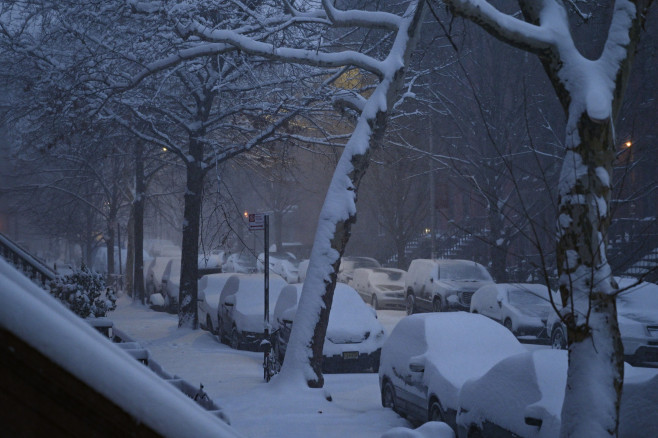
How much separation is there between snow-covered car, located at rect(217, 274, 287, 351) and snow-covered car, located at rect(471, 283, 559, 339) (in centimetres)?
571

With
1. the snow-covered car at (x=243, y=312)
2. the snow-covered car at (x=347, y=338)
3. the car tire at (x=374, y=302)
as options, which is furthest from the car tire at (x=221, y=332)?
the car tire at (x=374, y=302)

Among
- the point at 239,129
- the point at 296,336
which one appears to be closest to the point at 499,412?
the point at 296,336

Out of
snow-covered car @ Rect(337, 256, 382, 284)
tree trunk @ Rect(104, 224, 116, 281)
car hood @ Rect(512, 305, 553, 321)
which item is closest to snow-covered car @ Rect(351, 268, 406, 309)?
snow-covered car @ Rect(337, 256, 382, 284)

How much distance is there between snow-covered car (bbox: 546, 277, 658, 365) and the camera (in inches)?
582

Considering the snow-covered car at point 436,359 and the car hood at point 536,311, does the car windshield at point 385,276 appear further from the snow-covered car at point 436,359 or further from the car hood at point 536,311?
the snow-covered car at point 436,359

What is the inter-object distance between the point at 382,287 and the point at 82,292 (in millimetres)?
15468

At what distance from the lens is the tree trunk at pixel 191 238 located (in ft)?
67.3

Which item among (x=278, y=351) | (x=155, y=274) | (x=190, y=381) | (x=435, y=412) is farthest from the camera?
(x=155, y=274)

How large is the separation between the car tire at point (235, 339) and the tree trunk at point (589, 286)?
1320 cm

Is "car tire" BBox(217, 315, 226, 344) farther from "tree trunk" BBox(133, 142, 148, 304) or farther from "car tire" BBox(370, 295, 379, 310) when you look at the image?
"tree trunk" BBox(133, 142, 148, 304)

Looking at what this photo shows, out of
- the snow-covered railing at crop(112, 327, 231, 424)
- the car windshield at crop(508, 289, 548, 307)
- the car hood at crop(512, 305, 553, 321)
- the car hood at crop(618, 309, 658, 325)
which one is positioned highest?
the snow-covered railing at crop(112, 327, 231, 424)

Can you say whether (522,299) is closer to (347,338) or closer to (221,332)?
(347,338)

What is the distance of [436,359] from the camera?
10.0 metres

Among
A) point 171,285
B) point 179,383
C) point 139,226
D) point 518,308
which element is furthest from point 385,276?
point 179,383
